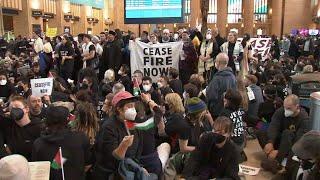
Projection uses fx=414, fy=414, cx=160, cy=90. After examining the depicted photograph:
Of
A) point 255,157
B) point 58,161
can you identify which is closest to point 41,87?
point 58,161

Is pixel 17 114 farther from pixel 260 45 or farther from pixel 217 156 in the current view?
pixel 260 45

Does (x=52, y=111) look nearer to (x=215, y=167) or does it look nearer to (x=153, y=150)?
(x=153, y=150)

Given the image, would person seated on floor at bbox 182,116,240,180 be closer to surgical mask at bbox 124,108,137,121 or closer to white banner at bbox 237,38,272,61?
surgical mask at bbox 124,108,137,121

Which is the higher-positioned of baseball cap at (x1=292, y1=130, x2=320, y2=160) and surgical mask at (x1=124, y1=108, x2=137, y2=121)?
surgical mask at (x1=124, y1=108, x2=137, y2=121)

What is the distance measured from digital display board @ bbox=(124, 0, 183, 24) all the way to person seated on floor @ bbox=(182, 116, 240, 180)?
882cm

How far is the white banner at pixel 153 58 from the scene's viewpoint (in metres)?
10.6

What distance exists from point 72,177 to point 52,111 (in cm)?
71

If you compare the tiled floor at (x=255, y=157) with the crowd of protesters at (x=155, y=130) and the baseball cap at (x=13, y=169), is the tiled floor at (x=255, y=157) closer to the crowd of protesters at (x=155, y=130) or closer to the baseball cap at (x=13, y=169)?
the crowd of protesters at (x=155, y=130)

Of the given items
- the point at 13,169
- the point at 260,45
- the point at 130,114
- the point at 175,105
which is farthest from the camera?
the point at 260,45

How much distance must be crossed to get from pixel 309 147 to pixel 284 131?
2313mm

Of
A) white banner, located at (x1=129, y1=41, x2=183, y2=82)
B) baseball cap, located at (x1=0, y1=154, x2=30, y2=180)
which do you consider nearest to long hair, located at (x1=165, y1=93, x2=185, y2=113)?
baseball cap, located at (x1=0, y1=154, x2=30, y2=180)

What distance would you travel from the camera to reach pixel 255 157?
7.30m

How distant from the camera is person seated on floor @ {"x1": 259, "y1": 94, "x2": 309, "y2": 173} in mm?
6070

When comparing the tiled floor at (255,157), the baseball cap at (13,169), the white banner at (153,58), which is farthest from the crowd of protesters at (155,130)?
the white banner at (153,58)
